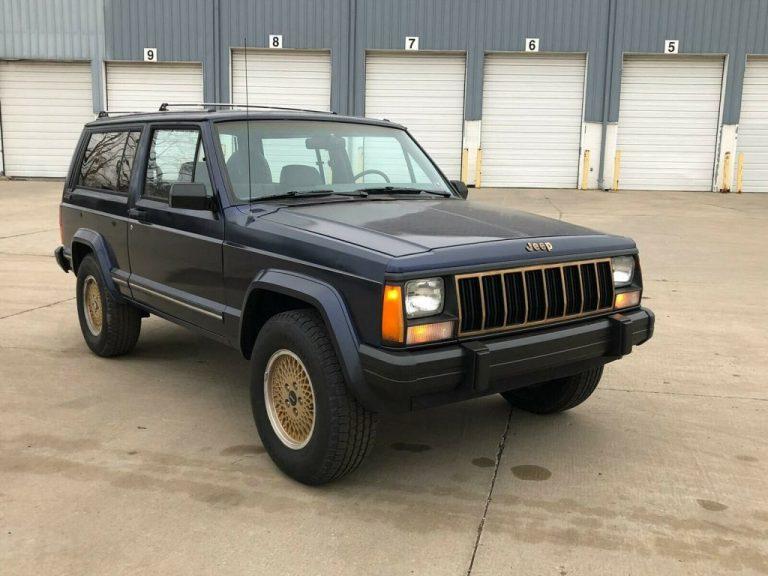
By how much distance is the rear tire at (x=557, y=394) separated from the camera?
426cm

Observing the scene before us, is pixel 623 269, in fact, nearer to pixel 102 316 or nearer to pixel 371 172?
pixel 371 172

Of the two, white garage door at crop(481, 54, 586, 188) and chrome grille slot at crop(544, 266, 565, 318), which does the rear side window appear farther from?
white garage door at crop(481, 54, 586, 188)

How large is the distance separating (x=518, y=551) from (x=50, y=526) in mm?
1964

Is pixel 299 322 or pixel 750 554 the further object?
pixel 299 322

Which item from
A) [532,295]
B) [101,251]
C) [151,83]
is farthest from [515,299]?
[151,83]

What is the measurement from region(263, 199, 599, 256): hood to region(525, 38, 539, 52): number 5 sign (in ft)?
60.7

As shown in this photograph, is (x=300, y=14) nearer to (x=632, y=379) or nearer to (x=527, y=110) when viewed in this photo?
(x=527, y=110)

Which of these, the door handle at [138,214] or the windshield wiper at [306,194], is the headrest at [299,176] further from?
the door handle at [138,214]

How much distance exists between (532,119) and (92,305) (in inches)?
727

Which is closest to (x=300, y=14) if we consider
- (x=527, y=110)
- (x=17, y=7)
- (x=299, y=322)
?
(x=527, y=110)

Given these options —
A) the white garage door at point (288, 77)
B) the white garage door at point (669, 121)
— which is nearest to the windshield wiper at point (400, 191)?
the white garage door at point (288, 77)

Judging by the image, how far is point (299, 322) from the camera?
3.44 meters

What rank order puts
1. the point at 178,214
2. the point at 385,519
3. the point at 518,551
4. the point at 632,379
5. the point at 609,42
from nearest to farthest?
the point at 518,551 < the point at 385,519 < the point at 178,214 < the point at 632,379 < the point at 609,42

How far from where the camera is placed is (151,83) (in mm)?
22516
